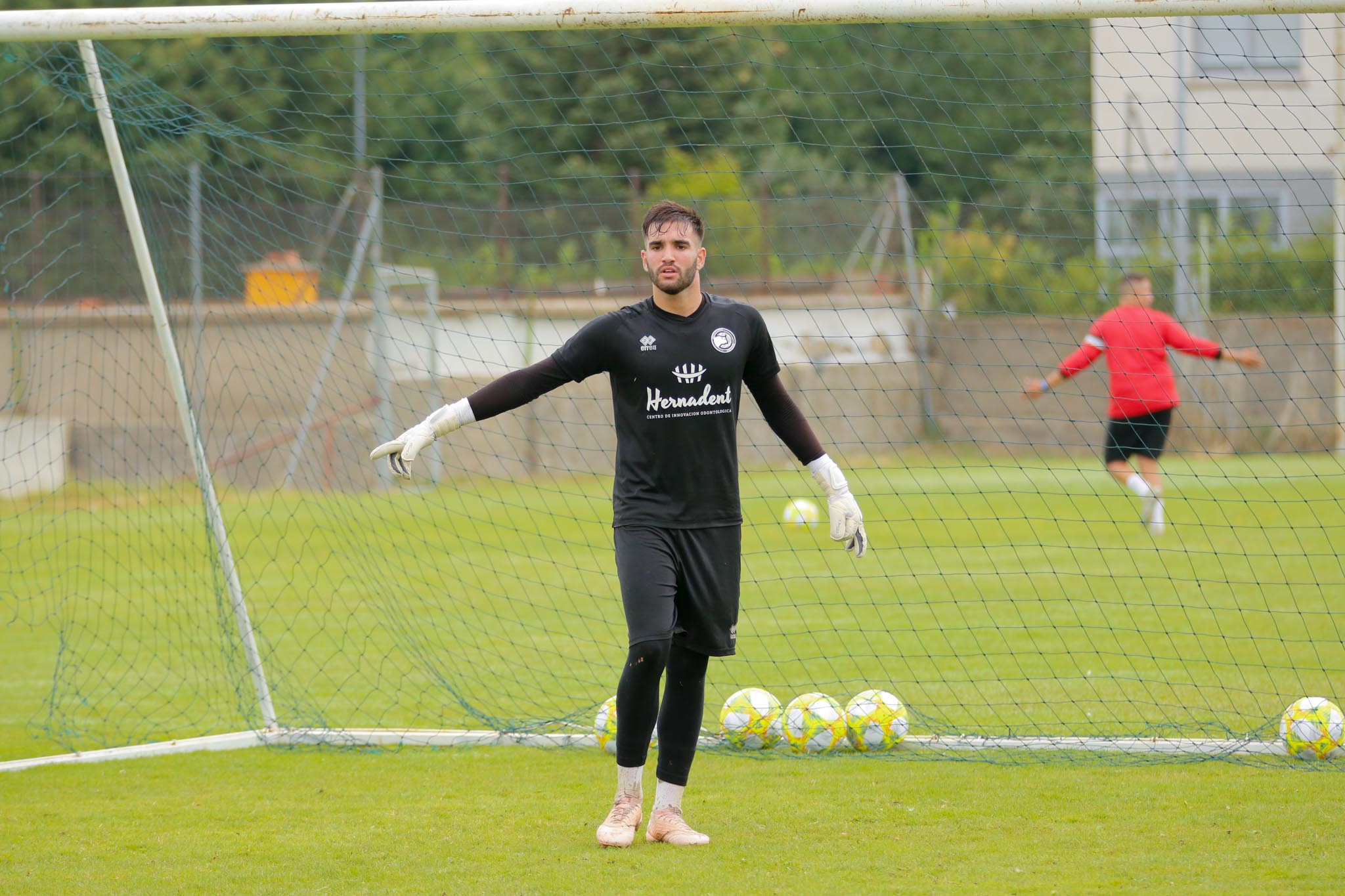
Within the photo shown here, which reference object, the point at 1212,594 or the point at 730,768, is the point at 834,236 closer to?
the point at 1212,594

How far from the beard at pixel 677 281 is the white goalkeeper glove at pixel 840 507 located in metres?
0.76

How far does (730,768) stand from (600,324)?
6.48 feet

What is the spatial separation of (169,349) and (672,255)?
2758 mm

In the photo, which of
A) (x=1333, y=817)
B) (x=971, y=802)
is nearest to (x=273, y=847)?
(x=971, y=802)

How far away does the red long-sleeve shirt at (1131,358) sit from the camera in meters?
10.8

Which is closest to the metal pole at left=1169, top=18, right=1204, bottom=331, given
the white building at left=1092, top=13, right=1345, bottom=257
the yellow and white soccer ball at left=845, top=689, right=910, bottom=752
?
the white building at left=1092, top=13, right=1345, bottom=257

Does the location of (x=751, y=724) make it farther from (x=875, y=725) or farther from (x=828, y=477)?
(x=828, y=477)

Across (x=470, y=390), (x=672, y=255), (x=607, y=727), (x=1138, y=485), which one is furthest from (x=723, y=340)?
(x=470, y=390)

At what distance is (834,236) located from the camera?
2000 centimetres

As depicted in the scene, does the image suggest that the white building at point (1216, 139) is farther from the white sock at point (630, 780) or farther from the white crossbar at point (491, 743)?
the white sock at point (630, 780)

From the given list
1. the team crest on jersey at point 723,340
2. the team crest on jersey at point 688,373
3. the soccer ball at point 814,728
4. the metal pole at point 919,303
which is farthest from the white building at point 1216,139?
the team crest on jersey at point 688,373

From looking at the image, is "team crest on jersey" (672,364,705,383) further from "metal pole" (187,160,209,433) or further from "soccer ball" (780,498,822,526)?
"soccer ball" (780,498,822,526)

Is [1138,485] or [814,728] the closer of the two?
[814,728]

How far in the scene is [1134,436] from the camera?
36.1ft
